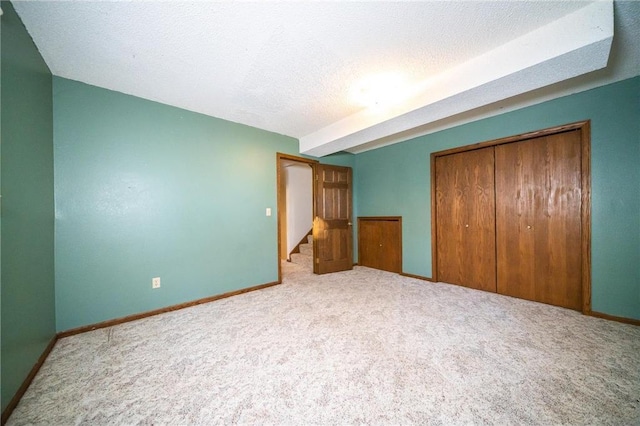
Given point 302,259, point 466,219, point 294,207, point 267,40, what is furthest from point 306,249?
point 267,40

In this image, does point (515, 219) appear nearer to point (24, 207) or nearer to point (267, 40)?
point (267, 40)

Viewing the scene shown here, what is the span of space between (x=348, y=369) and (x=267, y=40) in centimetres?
231

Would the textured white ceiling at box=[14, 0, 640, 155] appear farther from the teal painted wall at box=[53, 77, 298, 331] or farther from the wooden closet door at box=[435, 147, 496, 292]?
the wooden closet door at box=[435, 147, 496, 292]

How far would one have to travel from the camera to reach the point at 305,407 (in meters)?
1.20

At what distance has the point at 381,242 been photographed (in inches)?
162

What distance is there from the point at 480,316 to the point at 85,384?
3.12 m

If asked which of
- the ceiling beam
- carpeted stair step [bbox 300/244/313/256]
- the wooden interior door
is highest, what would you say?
the ceiling beam

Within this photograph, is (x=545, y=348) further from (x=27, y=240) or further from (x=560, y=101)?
(x=27, y=240)

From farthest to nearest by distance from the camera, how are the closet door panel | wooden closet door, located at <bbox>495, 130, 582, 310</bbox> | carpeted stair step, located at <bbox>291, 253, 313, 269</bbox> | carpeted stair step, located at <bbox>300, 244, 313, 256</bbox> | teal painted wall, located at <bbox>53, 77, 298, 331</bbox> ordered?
carpeted stair step, located at <bbox>300, 244, 313, 256</bbox> < carpeted stair step, located at <bbox>291, 253, 313, 269</bbox> < the closet door panel < wooden closet door, located at <bbox>495, 130, 582, 310</bbox> < teal painted wall, located at <bbox>53, 77, 298, 331</bbox>

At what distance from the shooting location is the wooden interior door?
3900 mm

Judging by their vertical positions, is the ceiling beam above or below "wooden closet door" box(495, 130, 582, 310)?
above

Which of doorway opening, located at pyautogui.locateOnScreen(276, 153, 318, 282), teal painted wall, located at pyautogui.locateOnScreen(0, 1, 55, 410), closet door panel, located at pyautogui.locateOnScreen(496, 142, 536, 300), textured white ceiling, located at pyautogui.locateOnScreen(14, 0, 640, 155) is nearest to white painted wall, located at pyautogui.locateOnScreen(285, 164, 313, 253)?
doorway opening, located at pyautogui.locateOnScreen(276, 153, 318, 282)

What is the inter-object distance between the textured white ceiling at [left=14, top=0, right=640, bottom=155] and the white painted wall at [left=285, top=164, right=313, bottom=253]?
3276 millimetres

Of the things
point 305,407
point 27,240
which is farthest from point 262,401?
point 27,240
